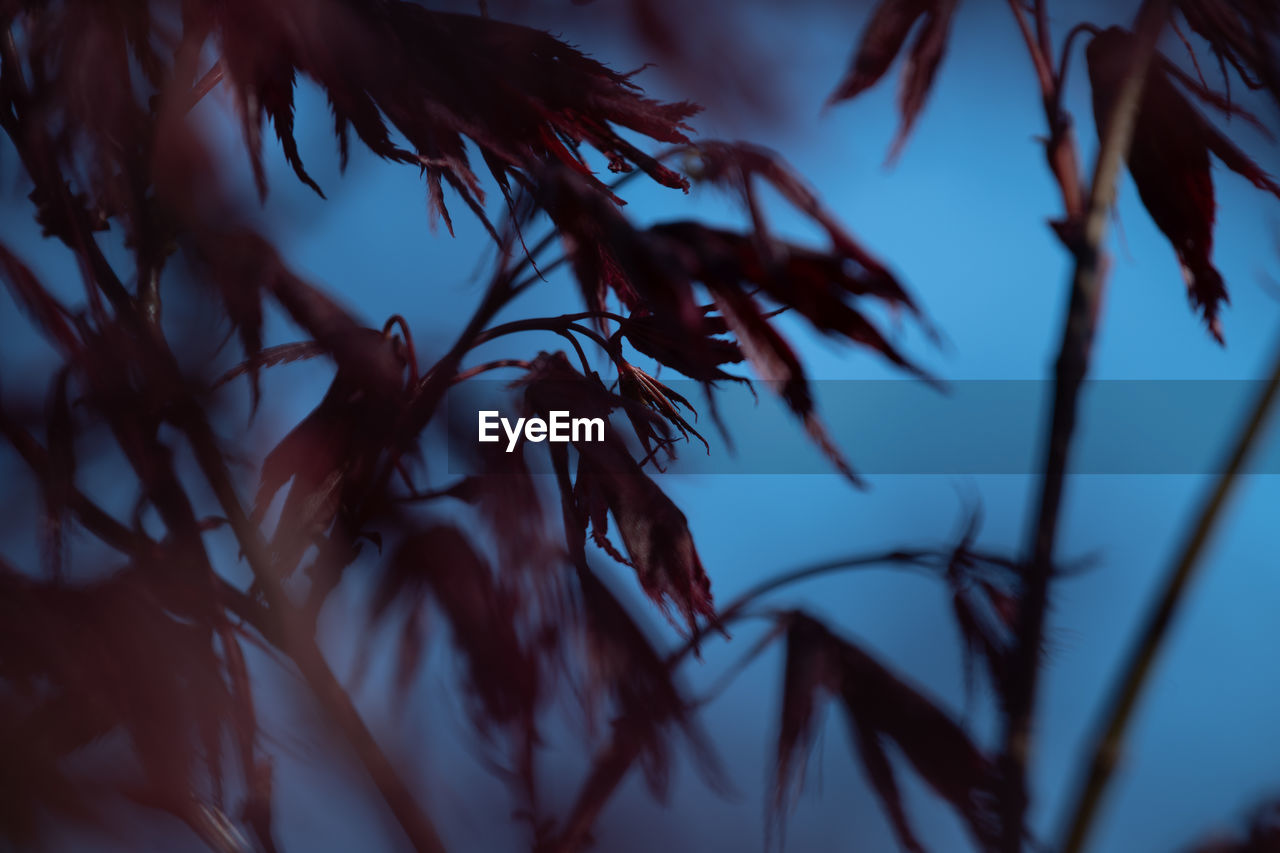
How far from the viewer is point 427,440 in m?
0.69

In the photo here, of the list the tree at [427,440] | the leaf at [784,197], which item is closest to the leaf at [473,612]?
the tree at [427,440]

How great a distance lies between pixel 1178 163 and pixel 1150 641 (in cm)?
34

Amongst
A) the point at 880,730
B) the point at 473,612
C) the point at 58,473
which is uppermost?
the point at 58,473

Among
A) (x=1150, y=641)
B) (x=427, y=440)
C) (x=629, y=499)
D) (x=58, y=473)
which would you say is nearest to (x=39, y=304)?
(x=58, y=473)

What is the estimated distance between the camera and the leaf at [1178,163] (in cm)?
64

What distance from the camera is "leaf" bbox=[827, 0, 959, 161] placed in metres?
0.61

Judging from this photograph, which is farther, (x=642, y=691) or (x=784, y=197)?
(x=642, y=691)

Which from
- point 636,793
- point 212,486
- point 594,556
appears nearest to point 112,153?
point 212,486

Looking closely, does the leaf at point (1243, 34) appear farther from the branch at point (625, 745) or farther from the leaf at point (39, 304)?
the leaf at point (39, 304)

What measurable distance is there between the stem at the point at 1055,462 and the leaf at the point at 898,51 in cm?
12

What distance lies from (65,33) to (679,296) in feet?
1.48

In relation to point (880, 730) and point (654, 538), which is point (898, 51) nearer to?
point (654, 538)

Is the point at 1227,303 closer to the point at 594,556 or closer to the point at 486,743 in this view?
the point at 594,556

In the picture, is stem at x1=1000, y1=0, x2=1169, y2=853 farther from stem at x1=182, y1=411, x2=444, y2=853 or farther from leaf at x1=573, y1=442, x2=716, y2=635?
stem at x1=182, y1=411, x2=444, y2=853
